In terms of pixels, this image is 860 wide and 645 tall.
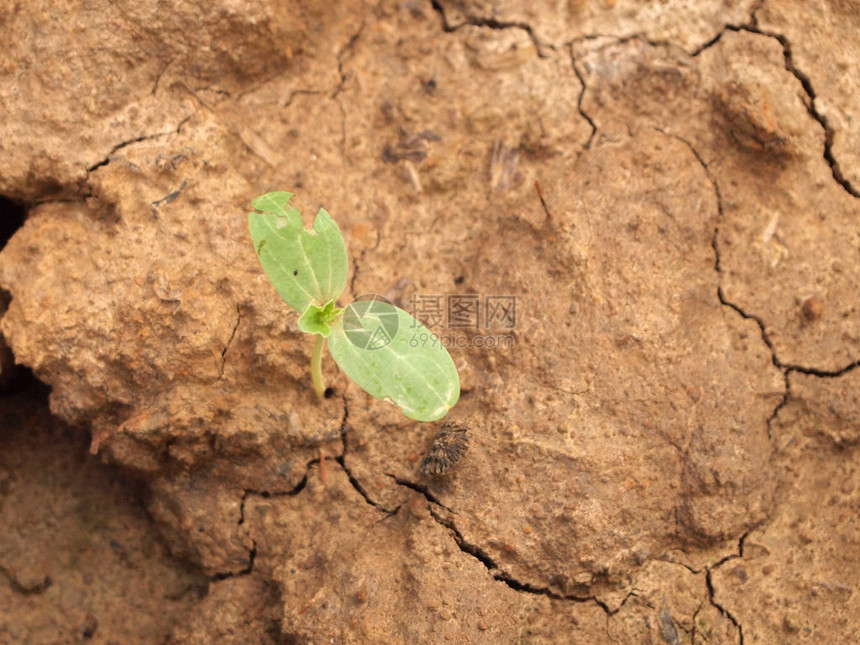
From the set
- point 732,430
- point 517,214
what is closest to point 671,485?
point 732,430

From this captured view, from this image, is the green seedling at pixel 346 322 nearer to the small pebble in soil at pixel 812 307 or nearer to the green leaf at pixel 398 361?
the green leaf at pixel 398 361

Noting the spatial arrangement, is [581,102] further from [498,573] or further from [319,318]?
[498,573]

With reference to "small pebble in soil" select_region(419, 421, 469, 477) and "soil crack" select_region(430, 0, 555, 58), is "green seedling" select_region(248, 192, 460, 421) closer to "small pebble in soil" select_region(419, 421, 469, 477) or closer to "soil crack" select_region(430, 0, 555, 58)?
"small pebble in soil" select_region(419, 421, 469, 477)

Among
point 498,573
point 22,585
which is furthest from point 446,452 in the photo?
point 22,585

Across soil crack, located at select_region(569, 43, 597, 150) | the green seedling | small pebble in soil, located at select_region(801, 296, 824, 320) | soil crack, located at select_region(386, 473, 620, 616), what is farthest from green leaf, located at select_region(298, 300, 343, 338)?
small pebble in soil, located at select_region(801, 296, 824, 320)

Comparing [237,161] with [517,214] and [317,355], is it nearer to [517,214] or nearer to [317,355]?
[317,355]

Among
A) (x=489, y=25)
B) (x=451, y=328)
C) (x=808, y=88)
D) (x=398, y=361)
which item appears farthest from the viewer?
(x=489, y=25)
